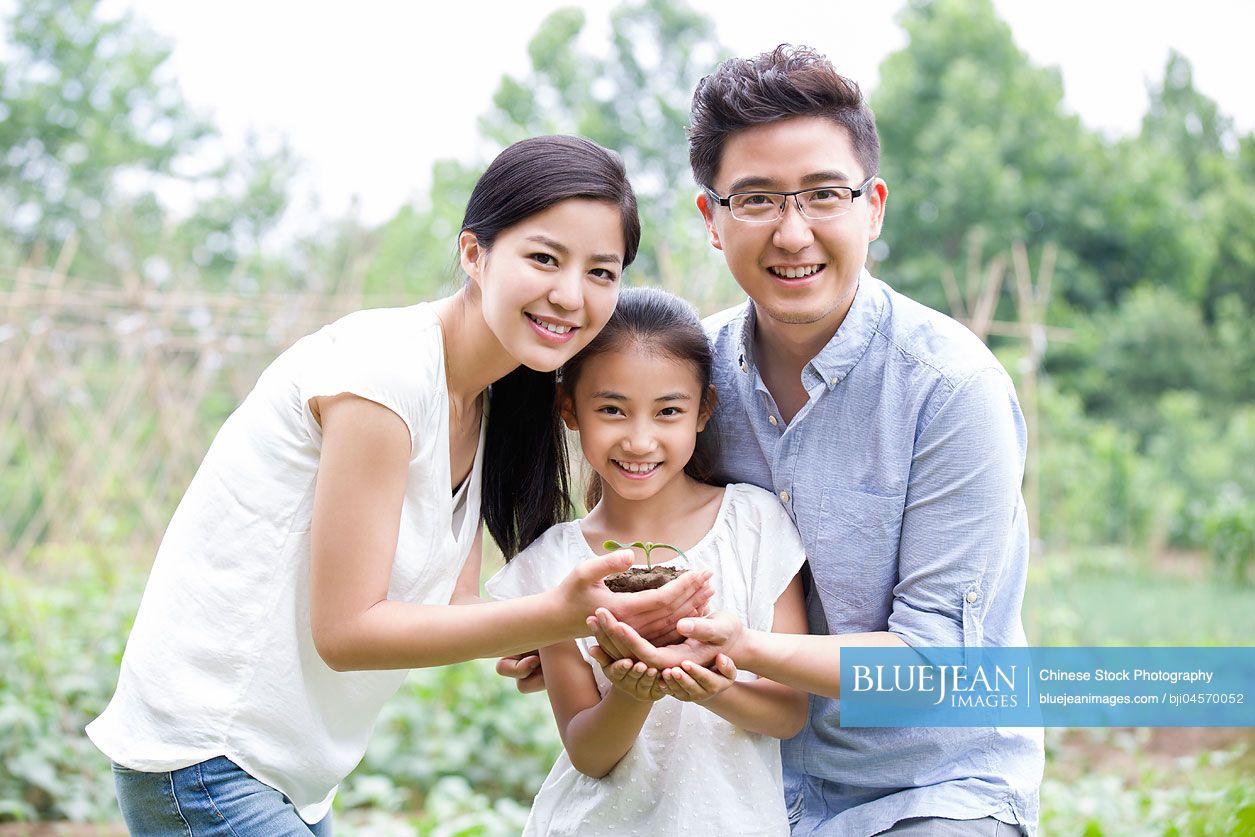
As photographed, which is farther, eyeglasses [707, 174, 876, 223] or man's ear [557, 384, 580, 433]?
man's ear [557, 384, 580, 433]

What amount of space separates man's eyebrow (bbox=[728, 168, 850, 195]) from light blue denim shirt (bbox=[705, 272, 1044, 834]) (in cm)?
23

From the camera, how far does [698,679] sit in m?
1.98

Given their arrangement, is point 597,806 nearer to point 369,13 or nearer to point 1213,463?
point 1213,463

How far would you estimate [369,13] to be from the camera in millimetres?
21078

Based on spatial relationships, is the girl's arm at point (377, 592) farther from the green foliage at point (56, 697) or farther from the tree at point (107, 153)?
the tree at point (107, 153)

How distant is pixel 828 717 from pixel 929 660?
25 cm

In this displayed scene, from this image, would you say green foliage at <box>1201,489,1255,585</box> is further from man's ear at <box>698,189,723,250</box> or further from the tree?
the tree

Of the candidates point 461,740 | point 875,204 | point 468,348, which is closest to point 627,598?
point 468,348

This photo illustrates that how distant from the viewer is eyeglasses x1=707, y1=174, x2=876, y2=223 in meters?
2.27

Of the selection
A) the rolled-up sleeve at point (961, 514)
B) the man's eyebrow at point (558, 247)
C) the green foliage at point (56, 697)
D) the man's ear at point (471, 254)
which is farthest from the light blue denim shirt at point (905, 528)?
the green foliage at point (56, 697)

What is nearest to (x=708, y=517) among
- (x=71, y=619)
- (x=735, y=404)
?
(x=735, y=404)

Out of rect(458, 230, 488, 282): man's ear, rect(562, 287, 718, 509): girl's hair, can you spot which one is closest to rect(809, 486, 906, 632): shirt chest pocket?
rect(562, 287, 718, 509): girl's hair

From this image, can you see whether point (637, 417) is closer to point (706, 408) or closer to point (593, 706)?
point (706, 408)

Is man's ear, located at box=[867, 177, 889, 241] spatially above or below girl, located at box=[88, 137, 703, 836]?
above
